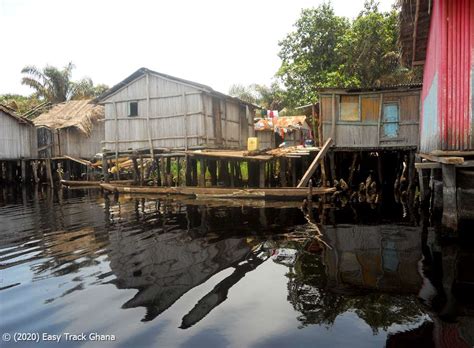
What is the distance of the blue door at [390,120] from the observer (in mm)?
15773

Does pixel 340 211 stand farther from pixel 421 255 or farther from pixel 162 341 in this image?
pixel 162 341

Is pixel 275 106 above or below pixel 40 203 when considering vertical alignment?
above

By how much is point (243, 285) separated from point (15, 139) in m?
28.7

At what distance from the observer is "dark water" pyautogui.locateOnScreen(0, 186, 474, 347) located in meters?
3.97

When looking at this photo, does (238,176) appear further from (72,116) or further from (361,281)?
(361,281)

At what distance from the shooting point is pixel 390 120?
15820mm

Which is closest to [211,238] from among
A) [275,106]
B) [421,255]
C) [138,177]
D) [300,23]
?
[421,255]

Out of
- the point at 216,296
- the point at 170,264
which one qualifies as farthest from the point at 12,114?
the point at 216,296

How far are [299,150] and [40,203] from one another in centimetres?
1162

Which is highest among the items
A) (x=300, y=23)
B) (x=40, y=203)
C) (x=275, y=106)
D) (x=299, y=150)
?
(x=300, y=23)

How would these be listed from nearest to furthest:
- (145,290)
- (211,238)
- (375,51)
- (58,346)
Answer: (58,346), (145,290), (211,238), (375,51)

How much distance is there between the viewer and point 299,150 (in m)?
15.6

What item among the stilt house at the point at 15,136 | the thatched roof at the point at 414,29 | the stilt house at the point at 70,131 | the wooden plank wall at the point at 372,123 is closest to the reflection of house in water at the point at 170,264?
the thatched roof at the point at 414,29

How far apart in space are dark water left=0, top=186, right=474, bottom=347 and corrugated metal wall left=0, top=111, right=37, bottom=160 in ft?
71.4
